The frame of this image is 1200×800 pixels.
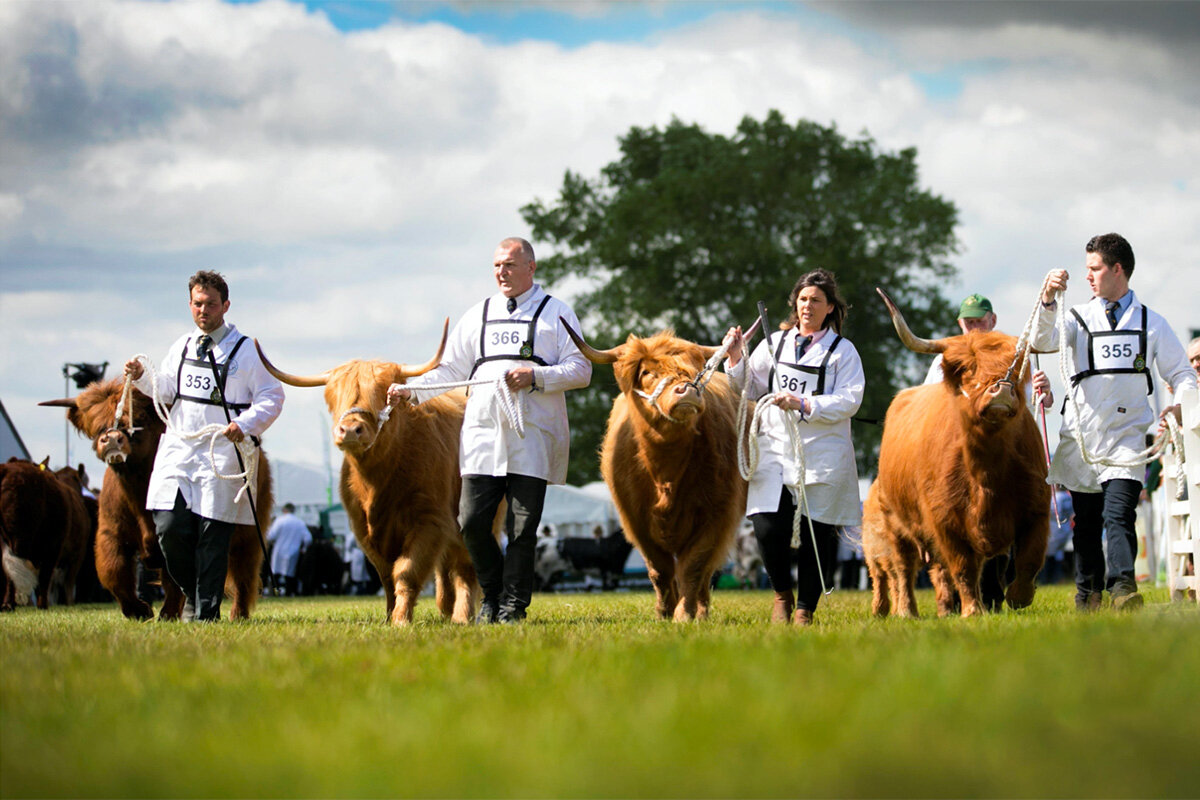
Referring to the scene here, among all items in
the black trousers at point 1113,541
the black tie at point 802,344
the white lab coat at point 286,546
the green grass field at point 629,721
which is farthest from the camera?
the white lab coat at point 286,546

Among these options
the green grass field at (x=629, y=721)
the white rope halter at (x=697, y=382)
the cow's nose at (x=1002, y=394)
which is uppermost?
the white rope halter at (x=697, y=382)

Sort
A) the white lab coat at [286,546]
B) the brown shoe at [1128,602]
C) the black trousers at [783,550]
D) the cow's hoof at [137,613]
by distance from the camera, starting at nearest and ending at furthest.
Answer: the brown shoe at [1128,602]
the black trousers at [783,550]
the cow's hoof at [137,613]
the white lab coat at [286,546]

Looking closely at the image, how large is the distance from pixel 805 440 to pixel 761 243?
2389 cm

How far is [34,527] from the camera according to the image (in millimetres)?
15461

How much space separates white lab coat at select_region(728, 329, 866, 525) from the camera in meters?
7.41

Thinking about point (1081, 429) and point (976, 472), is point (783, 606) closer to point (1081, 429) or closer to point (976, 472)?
point (976, 472)

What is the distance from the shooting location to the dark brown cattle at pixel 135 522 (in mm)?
9234

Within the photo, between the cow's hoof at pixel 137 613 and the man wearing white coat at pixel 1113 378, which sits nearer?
the man wearing white coat at pixel 1113 378

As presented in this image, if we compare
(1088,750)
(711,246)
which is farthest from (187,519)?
(711,246)

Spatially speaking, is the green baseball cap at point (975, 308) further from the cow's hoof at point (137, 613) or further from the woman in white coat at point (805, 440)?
the cow's hoof at point (137, 613)

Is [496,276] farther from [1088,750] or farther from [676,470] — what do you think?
[1088,750]

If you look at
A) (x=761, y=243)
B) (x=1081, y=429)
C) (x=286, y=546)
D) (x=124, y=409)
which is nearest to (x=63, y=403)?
(x=124, y=409)

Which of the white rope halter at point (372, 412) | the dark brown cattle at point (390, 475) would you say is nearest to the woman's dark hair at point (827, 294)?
the dark brown cattle at point (390, 475)

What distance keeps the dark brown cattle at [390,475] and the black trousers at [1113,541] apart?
403cm
